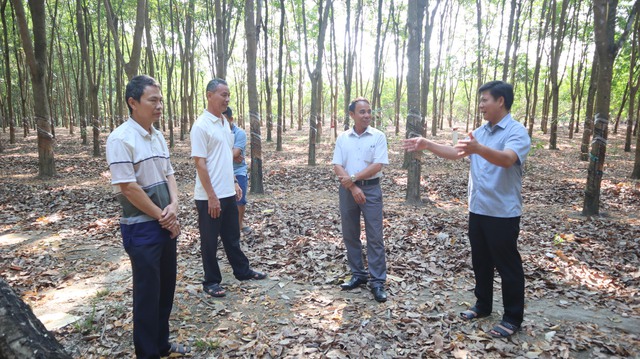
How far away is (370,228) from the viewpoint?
4125 mm

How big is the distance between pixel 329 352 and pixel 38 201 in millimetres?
8412

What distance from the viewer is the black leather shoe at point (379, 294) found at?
4.00m

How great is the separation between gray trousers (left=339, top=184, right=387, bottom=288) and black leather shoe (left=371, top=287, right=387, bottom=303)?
49mm

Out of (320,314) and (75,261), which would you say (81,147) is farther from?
(320,314)

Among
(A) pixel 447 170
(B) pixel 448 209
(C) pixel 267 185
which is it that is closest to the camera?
(B) pixel 448 209

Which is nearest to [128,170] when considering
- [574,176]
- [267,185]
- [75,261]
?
[75,261]

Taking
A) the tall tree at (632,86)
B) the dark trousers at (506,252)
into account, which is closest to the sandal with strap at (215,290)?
the dark trousers at (506,252)

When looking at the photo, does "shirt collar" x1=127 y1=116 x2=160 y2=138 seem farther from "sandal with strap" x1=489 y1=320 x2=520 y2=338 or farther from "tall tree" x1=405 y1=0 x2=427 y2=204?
"tall tree" x1=405 y1=0 x2=427 y2=204

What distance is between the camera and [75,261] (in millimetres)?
5180

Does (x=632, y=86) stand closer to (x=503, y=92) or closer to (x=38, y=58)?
(x=503, y=92)

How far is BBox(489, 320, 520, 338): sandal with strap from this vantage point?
3285 millimetres

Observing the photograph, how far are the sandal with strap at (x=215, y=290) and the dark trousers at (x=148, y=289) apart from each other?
128 centimetres

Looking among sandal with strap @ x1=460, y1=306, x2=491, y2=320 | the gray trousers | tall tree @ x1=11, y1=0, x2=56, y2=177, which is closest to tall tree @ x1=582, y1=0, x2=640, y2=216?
sandal with strap @ x1=460, y1=306, x2=491, y2=320

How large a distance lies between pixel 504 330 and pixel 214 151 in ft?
11.2
